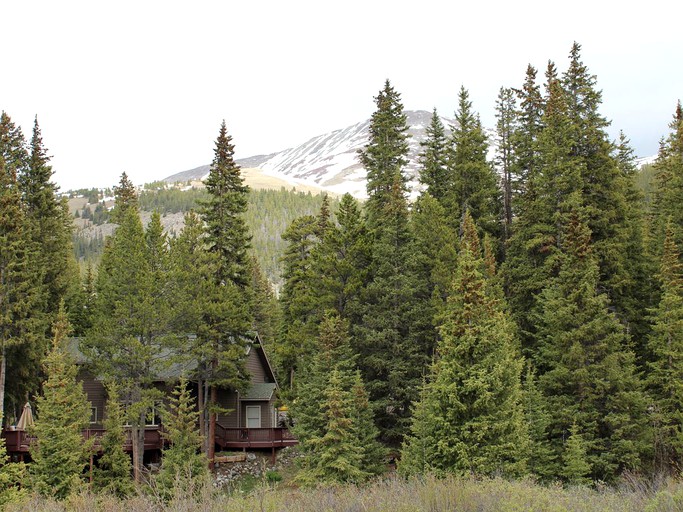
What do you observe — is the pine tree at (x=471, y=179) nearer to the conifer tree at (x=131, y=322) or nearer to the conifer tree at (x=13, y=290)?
the conifer tree at (x=131, y=322)

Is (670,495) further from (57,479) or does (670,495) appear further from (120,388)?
(120,388)

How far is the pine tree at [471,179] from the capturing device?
36000 millimetres

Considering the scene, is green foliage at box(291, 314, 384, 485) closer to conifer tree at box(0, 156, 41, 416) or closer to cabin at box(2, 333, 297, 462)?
cabin at box(2, 333, 297, 462)

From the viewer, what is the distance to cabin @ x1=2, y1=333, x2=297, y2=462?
33594 mm

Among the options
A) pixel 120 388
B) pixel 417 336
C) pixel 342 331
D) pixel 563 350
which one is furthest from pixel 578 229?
pixel 120 388

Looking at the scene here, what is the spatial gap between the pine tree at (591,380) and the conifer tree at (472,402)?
3894 millimetres

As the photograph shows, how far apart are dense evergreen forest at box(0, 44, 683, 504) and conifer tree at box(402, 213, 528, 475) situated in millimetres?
87

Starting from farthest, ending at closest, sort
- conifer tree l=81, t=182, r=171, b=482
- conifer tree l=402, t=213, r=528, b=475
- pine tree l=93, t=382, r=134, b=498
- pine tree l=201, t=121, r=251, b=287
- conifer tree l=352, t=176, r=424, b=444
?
1. pine tree l=201, t=121, r=251, b=287
2. conifer tree l=81, t=182, r=171, b=482
3. conifer tree l=352, t=176, r=424, b=444
4. pine tree l=93, t=382, r=134, b=498
5. conifer tree l=402, t=213, r=528, b=475

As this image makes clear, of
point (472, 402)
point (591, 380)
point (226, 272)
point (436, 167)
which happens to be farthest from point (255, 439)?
point (436, 167)

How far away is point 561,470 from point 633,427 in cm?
334

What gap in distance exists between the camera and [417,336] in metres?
29.4

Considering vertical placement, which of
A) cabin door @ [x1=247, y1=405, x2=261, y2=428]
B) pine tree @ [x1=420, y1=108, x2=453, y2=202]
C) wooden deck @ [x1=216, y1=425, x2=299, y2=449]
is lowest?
wooden deck @ [x1=216, y1=425, x2=299, y2=449]

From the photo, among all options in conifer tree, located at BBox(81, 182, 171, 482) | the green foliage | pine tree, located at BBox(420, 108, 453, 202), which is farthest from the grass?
pine tree, located at BBox(420, 108, 453, 202)

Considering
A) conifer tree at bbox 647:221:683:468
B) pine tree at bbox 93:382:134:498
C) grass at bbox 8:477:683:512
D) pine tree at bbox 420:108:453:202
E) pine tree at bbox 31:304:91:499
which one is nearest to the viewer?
grass at bbox 8:477:683:512
